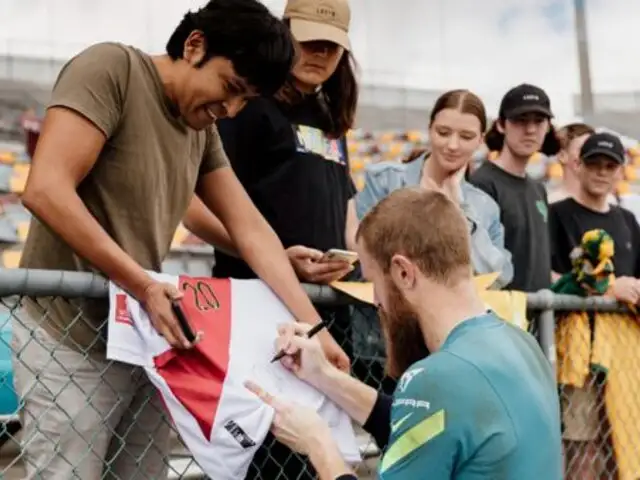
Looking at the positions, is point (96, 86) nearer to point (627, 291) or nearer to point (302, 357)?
point (302, 357)

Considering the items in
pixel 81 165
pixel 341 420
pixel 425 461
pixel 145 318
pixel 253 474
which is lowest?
pixel 253 474

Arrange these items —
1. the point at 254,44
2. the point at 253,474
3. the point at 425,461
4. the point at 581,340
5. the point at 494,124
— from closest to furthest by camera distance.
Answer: the point at 425,461 → the point at 254,44 → the point at 253,474 → the point at 581,340 → the point at 494,124

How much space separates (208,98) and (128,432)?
77 cm

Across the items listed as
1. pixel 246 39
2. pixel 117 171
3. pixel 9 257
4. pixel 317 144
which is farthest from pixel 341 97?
pixel 9 257

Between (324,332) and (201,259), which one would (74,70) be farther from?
(201,259)

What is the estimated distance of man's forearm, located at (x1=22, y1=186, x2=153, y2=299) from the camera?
1.75m

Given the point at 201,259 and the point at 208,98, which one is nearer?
the point at 208,98

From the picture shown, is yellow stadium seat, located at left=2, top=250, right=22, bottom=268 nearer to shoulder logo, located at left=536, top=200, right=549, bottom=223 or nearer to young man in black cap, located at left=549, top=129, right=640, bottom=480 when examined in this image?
young man in black cap, located at left=549, top=129, right=640, bottom=480

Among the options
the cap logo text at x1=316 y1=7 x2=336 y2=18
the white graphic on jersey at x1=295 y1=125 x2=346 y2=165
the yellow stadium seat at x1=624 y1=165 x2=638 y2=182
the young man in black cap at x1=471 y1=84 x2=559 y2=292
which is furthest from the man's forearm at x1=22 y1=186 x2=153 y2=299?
the yellow stadium seat at x1=624 y1=165 x2=638 y2=182

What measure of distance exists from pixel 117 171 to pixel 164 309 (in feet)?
1.05

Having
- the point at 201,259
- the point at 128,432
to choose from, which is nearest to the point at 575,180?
the point at 128,432

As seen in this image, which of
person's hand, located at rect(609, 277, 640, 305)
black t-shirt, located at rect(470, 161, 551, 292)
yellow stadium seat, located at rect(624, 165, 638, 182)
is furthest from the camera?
yellow stadium seat, located at rect(624, 165, 638, 182)

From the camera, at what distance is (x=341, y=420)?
2096mm

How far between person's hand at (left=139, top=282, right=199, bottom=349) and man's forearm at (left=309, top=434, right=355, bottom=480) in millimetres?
341
